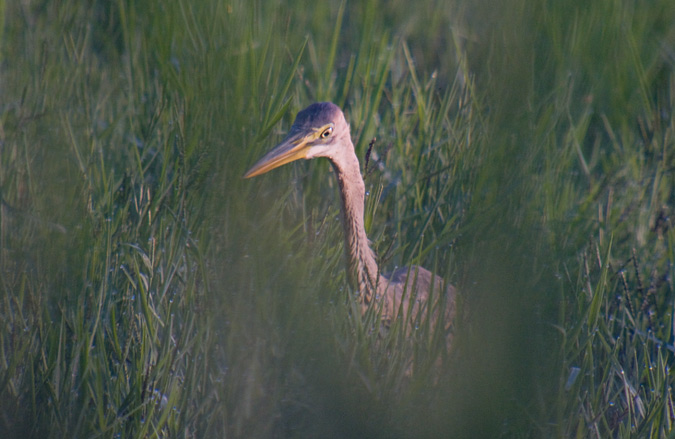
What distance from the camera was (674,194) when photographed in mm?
2885

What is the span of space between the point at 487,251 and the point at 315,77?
2.60 meters

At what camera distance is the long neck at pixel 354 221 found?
83.8 inches

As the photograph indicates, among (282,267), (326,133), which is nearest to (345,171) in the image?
(326,133)

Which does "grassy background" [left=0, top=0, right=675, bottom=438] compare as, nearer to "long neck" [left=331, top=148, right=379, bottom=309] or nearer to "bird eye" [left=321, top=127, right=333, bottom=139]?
"long neck" [left=331, top=148, right=379, bottom=309]

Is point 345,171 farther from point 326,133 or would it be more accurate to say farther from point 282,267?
point 282,267

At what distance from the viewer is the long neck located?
2129 mm

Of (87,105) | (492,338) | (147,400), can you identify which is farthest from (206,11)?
(87,105)

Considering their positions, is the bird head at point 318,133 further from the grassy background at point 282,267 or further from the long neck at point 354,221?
the grassy background at point 282,267

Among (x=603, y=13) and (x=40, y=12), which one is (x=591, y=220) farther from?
(x=40, y=12)

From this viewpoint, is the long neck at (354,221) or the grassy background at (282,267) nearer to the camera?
the grassy background at (282,267)

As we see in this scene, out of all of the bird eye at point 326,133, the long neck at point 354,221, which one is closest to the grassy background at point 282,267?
the long neck at point 354,221

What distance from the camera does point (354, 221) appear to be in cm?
215

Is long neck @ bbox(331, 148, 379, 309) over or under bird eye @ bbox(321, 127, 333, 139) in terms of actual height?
under

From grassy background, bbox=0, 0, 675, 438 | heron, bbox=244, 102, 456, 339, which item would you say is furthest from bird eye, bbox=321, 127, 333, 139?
grassy background, bbox=0, 0, 675, 438
